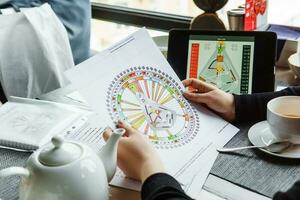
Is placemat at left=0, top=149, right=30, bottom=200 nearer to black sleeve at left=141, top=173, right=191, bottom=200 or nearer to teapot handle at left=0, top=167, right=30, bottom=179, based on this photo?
teapot handle at left=0, top=167, right=30, bottom=179

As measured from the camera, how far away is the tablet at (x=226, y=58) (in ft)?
3.51

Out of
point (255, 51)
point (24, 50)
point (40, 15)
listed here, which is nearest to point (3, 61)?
point (24, 50)

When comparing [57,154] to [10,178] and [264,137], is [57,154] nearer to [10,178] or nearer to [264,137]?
[10,178]

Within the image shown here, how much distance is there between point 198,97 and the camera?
994 mm

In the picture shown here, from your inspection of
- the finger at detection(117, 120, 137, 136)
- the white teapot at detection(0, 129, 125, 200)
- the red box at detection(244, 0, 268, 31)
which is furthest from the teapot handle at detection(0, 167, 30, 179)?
the red box at detection(244, 0, 268, 31)

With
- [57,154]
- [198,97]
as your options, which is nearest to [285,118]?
[198,97]

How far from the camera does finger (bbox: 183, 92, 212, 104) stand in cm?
99

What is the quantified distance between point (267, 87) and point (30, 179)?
2.09 feet

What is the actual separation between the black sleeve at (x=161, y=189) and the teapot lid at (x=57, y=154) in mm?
131

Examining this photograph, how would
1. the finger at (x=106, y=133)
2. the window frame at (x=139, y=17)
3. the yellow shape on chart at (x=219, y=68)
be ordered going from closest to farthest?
the finger at (x=106, y=133)
the yellow shape on chart at (x=219, y=68)
the window frame at (x=139, y=17)

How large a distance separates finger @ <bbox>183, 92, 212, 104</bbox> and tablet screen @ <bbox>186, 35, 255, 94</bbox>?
3.9 inches

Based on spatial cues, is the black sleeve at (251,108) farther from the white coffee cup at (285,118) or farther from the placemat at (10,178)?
the placemat at (10,178)

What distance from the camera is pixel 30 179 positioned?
66 centimetres

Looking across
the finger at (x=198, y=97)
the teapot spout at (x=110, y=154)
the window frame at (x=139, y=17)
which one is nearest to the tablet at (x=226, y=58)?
the finger at (x=198, y=97)
